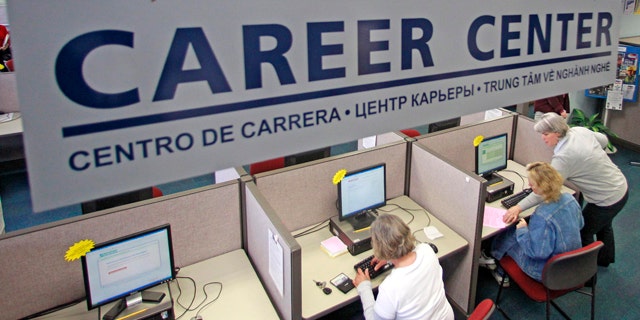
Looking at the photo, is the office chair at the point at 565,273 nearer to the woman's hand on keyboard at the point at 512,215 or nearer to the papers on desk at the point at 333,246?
the woman's hand on keyboard at the point at 512,215

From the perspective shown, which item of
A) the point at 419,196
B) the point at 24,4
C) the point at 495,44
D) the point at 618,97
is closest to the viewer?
the point at 24,4

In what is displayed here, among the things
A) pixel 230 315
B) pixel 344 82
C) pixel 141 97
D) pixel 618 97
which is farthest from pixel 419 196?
pixel 618 97

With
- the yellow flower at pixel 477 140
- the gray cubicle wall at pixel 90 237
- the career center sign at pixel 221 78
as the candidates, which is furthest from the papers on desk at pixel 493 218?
the career center sign at pixel 221 78

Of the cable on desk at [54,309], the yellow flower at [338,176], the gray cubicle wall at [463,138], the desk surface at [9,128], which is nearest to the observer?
the cable on desk at [54,309]

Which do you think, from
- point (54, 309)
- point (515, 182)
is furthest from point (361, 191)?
point (54, 309)

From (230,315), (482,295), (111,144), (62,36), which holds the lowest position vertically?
(482,295)

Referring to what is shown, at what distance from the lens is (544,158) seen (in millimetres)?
3141

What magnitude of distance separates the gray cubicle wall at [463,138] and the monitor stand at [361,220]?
1.93 feet

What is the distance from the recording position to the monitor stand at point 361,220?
2.36 m

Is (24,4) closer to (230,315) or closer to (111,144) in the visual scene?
(111,144)

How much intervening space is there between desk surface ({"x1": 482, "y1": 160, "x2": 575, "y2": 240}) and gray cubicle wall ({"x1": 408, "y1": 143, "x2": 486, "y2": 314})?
16cm

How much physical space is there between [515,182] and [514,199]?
348 mm

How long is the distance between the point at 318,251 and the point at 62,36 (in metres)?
1.96

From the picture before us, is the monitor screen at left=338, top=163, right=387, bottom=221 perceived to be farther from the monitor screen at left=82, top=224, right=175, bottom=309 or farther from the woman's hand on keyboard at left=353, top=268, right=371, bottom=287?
the monitor screen at left=82, top=224, right=175, bottom=309
